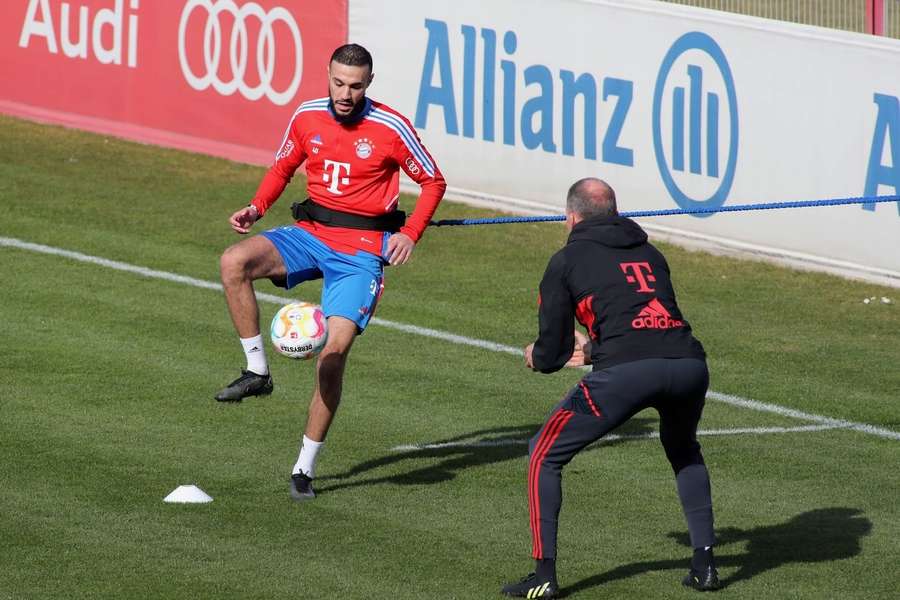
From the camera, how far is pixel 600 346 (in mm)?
8062

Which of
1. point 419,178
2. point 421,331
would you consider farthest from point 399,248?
point 421,331

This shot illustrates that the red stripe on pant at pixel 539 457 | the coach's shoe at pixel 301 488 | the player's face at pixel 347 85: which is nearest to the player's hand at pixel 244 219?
the player's face at pixel 347 85

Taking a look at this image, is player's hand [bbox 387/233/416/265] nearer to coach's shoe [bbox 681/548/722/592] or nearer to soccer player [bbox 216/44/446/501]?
soccer player [bbox 216/44/446/501]

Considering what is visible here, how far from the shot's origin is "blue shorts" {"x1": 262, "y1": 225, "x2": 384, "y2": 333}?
10.0 m

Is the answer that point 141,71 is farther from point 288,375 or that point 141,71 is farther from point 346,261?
point 346,261

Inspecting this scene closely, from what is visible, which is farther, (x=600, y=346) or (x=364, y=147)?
(x=364, y=147)

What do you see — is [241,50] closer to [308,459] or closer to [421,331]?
[421,331]

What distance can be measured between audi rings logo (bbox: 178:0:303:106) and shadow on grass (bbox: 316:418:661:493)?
9.39 metres

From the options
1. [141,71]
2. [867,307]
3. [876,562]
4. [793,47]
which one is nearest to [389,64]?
[141,71]

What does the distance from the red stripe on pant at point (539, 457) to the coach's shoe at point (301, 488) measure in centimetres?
204

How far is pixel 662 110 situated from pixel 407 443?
6.96 meters

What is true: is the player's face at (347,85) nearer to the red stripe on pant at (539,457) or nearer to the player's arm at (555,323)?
the player's arm at (555,323)

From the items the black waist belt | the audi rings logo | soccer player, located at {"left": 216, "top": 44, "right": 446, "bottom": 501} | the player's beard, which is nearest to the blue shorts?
soccer player, located at {"left": 216, "top": 44, "right": 446, "bottom": 501}

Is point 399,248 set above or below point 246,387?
above
